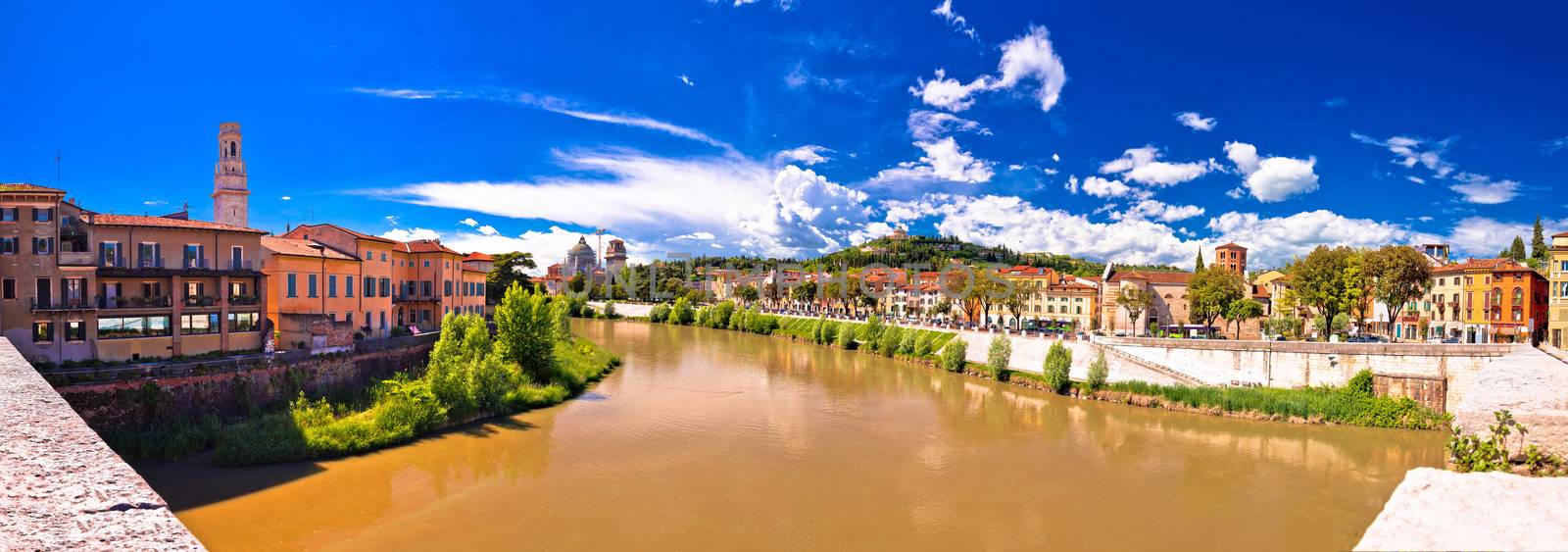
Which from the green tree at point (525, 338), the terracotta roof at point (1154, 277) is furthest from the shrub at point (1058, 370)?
the terracotta roof at point (1154, 277)

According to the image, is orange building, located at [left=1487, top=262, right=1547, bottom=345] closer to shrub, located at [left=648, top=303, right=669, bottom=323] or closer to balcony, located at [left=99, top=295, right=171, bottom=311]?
balcony, located at [left=99, top=295, right=171, bottom=311]

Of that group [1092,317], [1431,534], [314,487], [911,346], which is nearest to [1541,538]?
[1431,534]

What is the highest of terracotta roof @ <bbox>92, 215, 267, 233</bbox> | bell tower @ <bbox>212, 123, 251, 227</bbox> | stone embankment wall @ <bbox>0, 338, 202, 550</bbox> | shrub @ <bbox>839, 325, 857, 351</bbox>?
bell tower @ <bbox>212, 123, 251, 227</bbox>

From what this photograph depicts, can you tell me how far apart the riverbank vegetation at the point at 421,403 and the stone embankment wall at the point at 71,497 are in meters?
14.7

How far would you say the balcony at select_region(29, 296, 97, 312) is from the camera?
67.7 ft

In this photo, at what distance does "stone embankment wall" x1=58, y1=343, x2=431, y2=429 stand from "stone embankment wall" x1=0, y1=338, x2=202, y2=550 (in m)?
15.8

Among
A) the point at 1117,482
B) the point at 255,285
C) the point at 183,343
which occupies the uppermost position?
the point at 255,285

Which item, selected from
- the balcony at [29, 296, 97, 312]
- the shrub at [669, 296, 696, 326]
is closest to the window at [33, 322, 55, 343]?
the balcony at [29, 296, 97, 312]

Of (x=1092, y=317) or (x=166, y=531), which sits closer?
(x=166, y=531)

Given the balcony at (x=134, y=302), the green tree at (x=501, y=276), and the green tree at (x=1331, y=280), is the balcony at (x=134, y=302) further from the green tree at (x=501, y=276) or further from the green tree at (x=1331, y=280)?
the green tree at (x=1331, y=280)

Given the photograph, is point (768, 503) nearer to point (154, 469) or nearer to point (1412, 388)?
point (154, 469)

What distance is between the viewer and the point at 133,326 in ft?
74.8

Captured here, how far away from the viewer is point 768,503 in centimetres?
1659

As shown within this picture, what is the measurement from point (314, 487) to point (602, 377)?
19245 millimetres
